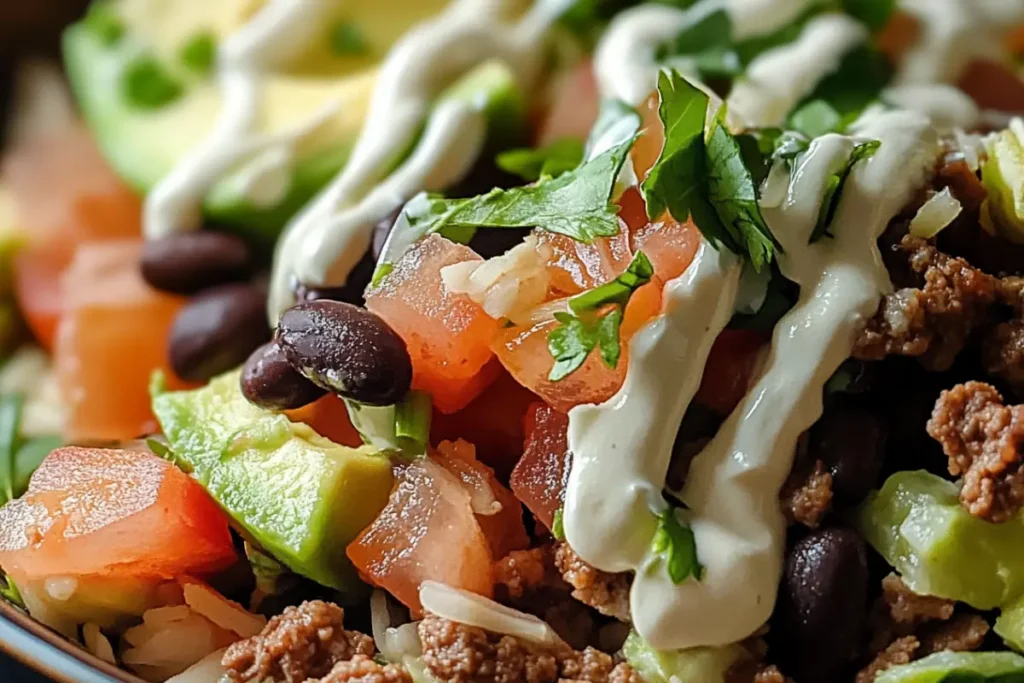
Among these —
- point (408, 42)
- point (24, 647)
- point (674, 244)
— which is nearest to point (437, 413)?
point (674, 244)

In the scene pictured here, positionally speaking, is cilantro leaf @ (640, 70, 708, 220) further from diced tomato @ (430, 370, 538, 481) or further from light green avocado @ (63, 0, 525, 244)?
light green avocado @ (63, 0, 525, 244)

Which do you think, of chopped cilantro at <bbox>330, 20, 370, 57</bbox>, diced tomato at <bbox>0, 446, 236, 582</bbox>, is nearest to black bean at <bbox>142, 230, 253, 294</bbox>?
chopped cilantro at <bbox>330, 20, 370, 57</bbox>

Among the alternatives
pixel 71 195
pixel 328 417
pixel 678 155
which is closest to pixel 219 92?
pixel 71 195

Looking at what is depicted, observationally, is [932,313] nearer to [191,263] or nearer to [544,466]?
[544,466]

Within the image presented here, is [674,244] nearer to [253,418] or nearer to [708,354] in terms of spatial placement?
[708,354]

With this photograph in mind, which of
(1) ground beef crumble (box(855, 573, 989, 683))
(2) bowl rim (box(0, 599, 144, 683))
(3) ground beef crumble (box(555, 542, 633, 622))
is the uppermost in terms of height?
(2) bowl rim (box(0, 599, 144, 683))

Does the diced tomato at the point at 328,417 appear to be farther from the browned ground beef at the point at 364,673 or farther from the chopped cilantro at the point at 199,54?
the chopped cilantro at the point at 199,54

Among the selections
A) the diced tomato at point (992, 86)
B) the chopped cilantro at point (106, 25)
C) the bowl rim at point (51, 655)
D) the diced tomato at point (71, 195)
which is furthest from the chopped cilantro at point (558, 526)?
the chopped cilantro at point (106, 25)
